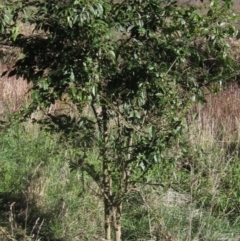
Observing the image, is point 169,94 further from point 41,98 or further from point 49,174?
point 49,174

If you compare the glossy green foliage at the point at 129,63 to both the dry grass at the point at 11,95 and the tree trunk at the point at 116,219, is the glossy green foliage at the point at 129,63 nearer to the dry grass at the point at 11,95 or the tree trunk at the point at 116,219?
the tree trunk at the point at 116,219

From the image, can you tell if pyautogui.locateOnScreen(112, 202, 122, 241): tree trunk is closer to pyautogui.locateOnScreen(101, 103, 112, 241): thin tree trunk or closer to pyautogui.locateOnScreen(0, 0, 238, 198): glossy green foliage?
pyautogui.locateOnScreen(101, 103, 112, 241): thin tree trunk

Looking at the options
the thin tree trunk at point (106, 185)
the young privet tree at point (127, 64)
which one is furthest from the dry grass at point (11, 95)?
the young privet tree at point (127, 64)

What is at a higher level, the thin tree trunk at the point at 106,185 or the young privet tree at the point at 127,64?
the young privet tree at the point at 127,64

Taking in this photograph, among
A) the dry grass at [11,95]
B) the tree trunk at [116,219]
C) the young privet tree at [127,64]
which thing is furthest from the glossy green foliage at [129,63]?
the dry grass at [11,95]

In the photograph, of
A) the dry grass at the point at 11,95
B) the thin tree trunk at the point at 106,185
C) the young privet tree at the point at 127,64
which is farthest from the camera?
the dry grass at the point at 11,95

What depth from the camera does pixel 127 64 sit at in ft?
11.9

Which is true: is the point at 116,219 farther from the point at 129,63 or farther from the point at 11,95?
the point at 11,95

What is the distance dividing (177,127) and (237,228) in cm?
188

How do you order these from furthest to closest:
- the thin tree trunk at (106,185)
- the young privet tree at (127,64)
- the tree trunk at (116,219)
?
the tree trunk at (116,219)
the thin tree trunk at (106,185)
the young privet tree at (127,64)

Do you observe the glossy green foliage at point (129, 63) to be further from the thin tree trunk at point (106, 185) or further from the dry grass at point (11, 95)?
the dry grass at point (11, 95)

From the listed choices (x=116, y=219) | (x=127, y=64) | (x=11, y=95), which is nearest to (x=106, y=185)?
(x=116, y=219)

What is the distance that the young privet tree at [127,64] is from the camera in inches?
138

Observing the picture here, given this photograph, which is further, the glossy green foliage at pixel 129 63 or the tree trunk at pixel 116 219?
the tree trunk at pixel 116 219
